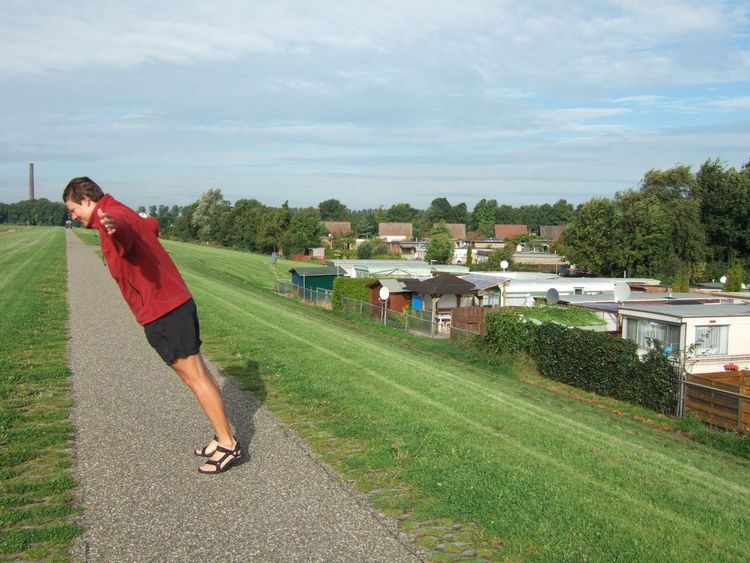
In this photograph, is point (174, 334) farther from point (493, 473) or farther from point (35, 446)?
point (493, 473)

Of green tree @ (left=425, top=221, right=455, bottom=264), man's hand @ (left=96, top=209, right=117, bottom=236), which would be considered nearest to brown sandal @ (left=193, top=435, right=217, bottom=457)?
man's hand @ (left=96, top=209, right=117, bottom=236)

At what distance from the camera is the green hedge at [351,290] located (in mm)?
34156

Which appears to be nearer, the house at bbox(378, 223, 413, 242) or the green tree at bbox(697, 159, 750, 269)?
the green tree at bbox(697, 159, 750, 269)

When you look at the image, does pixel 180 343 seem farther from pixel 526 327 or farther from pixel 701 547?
pixel 526 327

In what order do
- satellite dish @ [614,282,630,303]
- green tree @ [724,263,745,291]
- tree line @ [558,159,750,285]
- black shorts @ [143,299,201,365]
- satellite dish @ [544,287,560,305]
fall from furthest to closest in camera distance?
tree line @ [558,159,750,285] < green tree @ [724,263,745,291] < satellite dish @ [544,287,560,305] < satellite dish @ [614,282,630,303] < black shorts @ [143,299,201,365]

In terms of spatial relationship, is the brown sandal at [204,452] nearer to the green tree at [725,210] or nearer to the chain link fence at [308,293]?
the chain link fence at [308,293]

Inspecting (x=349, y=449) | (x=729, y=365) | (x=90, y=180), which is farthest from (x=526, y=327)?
(x=90, y=180)

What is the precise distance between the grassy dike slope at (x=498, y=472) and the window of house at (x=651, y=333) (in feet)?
39.1

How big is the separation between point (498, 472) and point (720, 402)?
11.5 metres

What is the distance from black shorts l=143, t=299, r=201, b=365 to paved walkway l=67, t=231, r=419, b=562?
33.8 inches

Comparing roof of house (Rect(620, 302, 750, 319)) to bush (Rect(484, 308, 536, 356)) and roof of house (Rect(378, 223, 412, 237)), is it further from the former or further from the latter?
roof of house (Rect(378, 223, 412, 237))

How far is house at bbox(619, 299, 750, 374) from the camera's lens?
19.5 m

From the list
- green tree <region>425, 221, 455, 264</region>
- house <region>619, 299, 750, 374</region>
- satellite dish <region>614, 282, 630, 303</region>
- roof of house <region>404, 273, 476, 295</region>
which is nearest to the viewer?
house <region>619, 299, 750, 374</region>

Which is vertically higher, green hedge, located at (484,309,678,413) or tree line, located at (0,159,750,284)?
tree line, located at (0,159,750,284)
